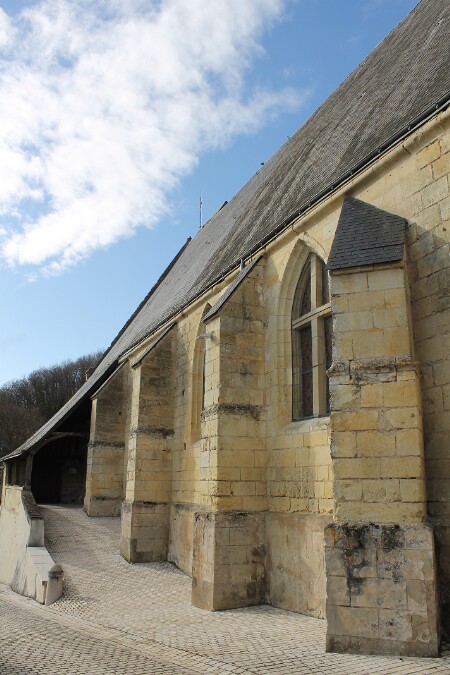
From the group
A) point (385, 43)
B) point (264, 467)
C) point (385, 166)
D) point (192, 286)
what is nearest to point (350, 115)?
point (385, 43)

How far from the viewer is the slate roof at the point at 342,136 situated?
24.8 feet

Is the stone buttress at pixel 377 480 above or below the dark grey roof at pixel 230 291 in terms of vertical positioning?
below

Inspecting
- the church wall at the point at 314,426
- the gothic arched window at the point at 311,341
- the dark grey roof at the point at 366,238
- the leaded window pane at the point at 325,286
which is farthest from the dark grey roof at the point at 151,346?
the dark grey roof at the point at 366,238

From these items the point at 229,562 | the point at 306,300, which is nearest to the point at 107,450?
the point at 229,562

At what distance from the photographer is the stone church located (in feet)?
17.9

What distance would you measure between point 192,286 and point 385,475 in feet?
27.2

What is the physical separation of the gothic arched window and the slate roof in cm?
104

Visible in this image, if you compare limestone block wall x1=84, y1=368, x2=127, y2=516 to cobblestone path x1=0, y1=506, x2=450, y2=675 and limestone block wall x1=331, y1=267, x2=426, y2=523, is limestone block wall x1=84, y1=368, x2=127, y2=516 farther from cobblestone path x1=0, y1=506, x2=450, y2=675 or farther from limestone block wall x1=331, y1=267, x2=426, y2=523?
limestone block wall x1=331, y1=267, x2=426, y2=523

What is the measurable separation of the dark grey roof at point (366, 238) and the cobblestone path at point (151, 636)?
3.81m

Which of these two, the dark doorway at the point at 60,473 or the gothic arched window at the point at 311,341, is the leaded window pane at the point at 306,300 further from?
the dark doorway at the point at 60,473

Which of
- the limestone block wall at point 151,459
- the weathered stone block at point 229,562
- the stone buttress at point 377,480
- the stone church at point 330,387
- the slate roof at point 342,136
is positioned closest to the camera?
the stone buttress at point 377,480

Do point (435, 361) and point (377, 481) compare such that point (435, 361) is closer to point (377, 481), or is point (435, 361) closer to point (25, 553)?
point (377, 481)

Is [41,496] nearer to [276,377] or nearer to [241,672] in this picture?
[276,377]

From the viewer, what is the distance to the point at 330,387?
5957 mm
